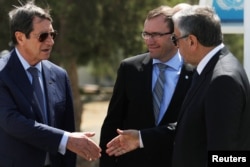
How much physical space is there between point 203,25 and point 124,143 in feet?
3.74

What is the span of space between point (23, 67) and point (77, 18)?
12.1 feet

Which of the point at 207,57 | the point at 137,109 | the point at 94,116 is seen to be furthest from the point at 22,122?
the point at 94,116

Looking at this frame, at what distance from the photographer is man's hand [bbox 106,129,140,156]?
3.99 meters

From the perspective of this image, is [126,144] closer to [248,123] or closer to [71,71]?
[248,123]

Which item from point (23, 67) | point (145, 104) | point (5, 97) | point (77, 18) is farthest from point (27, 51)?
point (77, 18)

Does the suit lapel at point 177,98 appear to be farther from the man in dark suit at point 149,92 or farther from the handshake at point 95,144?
the handshake at point 95,144

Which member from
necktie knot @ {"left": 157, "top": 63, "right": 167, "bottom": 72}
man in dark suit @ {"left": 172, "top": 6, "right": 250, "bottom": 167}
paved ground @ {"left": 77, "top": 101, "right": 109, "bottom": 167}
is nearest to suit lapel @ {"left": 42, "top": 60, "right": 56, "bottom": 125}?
necktie knot @ {"left": 157, "top": 63, "right": 167, "bottom": 72}

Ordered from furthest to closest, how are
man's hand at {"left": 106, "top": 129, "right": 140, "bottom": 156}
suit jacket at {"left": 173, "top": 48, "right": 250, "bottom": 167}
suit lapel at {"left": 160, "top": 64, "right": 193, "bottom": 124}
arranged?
suit lapel at {"left": 160, "top": 64, "right": 193, "bottom": 124} < man's hand at {"left": 106, "top": 129, "right": 140, "bottom": 156} < suit jacket at {"left": 173, "top": 48, "right": 250, "bottom": 167}

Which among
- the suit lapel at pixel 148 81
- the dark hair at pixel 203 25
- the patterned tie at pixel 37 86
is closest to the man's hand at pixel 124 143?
the suit lapel at pixel 148 81

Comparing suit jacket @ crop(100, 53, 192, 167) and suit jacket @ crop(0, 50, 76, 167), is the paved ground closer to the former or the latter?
suit jacket @ crop(100, 53, 192, 167)

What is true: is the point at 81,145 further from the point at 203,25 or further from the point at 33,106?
the point at 203,25

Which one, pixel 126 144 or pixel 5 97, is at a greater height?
pixel 5 97

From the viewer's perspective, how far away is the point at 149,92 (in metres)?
4.23

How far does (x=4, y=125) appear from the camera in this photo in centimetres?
381
